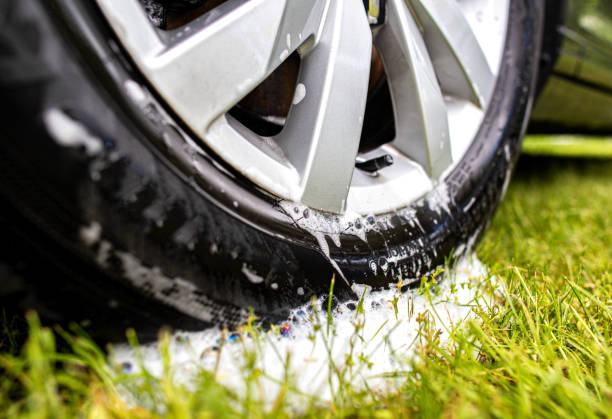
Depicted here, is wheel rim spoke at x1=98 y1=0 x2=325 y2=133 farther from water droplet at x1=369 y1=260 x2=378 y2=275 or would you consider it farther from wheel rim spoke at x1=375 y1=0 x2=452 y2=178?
water droplet at x1=369 y1=260 x2=378 y2=275

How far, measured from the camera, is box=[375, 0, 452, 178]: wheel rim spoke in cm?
83

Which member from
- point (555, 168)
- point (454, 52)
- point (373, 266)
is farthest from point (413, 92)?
point (555, 168)

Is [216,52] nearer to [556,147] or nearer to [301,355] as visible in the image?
[301,355]

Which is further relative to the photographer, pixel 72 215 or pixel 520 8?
pixel 520 8

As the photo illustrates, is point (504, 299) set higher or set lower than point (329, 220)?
lower

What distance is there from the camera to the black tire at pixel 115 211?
449 millimetres

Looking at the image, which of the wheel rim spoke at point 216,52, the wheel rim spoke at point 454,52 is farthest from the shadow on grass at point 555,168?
the wheel rim spoke at point 216,52

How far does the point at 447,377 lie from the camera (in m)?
0.53

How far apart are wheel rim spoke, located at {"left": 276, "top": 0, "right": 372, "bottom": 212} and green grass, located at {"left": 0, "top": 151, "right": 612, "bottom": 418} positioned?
23 centimetres

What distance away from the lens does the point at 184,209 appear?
540 mm

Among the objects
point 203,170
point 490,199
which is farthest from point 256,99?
point 490,199

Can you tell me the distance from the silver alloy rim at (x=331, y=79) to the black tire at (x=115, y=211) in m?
0.04

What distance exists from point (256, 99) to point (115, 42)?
29cm

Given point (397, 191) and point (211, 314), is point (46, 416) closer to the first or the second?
point (211, 314)
